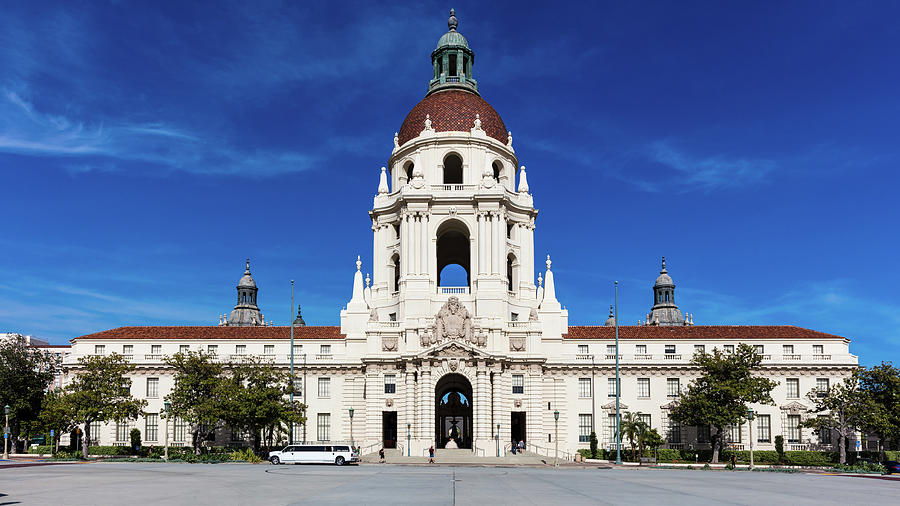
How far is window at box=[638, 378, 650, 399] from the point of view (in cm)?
8569

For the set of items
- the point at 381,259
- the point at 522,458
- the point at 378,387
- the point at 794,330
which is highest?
the point at 381,259

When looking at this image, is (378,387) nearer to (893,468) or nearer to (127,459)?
(127,459)

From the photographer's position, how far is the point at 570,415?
85.7 metres

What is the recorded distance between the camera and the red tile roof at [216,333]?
8900 cm

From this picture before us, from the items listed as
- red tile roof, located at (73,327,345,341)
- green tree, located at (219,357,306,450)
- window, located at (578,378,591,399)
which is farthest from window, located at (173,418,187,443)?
window, located at (578,378,591,399)

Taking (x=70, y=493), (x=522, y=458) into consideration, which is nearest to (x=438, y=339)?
(x=522, y=458)

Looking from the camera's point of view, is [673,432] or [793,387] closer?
[673,432]

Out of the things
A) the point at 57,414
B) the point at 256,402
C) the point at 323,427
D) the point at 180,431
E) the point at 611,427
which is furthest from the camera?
the point at 323,427

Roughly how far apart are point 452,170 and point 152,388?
41.3 m

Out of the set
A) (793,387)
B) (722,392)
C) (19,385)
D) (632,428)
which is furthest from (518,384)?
(19,385)

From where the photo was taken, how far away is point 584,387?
8638cm

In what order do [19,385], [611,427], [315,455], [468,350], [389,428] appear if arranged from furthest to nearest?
1. [19,385]
2. [611,427]
3. [389,428]
4. [468,350]
5. [315,455]

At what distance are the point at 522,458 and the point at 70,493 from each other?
46.6 m

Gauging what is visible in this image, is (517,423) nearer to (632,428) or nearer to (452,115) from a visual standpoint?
(632,428)
